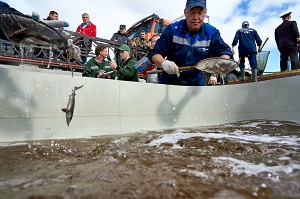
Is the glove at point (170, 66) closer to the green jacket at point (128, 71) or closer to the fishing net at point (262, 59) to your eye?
the green jacket at point (128, 71)

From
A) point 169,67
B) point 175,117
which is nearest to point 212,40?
point 169,67

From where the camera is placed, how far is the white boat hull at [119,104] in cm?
262

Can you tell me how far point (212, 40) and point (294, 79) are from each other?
1681mm

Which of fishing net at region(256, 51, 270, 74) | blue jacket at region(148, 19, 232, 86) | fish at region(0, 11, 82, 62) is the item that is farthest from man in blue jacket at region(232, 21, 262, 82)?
fish at region(0, 11, 82, 62)

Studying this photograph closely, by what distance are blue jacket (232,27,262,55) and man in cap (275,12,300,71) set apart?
2.03ft

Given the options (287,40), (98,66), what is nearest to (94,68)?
(98,66)

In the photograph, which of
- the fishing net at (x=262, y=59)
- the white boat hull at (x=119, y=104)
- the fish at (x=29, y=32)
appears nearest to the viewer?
the fish at (x=29, y=32)

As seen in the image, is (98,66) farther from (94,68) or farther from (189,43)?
(189,43)

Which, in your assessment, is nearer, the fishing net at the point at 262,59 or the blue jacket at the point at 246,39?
the blue jacket at the point at 246,39

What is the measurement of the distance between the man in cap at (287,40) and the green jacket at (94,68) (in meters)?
4.78

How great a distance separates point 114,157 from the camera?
160cm

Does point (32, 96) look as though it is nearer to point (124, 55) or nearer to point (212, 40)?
point (124, 55)

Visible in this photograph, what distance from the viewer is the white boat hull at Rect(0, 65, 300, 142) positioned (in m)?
2.62

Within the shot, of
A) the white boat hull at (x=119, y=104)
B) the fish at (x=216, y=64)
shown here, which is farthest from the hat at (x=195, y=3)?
the white boat hull at (x=119, y=104)
